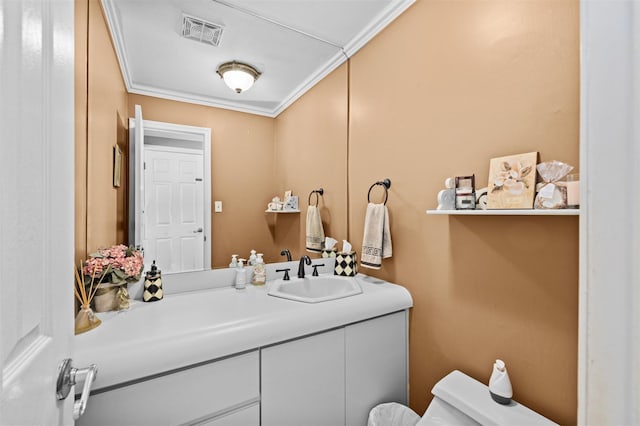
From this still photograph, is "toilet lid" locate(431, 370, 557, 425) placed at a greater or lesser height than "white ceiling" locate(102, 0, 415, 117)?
lesser

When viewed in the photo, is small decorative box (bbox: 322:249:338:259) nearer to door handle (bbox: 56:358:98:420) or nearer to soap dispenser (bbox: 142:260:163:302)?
soap dispenser (bbox: 142:260:163:302)

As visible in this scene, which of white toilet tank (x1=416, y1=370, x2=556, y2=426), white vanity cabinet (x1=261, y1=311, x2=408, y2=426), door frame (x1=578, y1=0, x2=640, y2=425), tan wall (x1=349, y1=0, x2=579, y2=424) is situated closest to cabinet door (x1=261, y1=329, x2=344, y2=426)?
white vanity cabinet (x1=261, y1=311, x2=408, y2=426)

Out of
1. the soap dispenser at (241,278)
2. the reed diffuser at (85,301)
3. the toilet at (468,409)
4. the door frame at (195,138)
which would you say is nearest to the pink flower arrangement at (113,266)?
the reed diffuser at (85,301)

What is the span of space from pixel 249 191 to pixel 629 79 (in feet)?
4.90

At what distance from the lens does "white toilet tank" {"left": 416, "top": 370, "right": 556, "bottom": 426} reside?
3.14 feet

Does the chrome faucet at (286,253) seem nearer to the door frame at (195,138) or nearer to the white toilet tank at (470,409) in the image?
the door frame at (195,138)

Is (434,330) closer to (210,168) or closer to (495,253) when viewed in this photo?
(495,253)

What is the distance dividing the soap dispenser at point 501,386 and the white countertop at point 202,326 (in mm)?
474

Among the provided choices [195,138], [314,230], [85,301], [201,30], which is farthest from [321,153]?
[85,301]

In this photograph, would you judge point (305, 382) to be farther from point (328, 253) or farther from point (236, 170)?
point (236, 170)

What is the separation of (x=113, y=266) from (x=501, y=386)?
1554mm

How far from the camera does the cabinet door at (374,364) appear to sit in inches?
49.8

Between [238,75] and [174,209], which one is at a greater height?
[238,75]

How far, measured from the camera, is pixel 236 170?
5.18 feet
